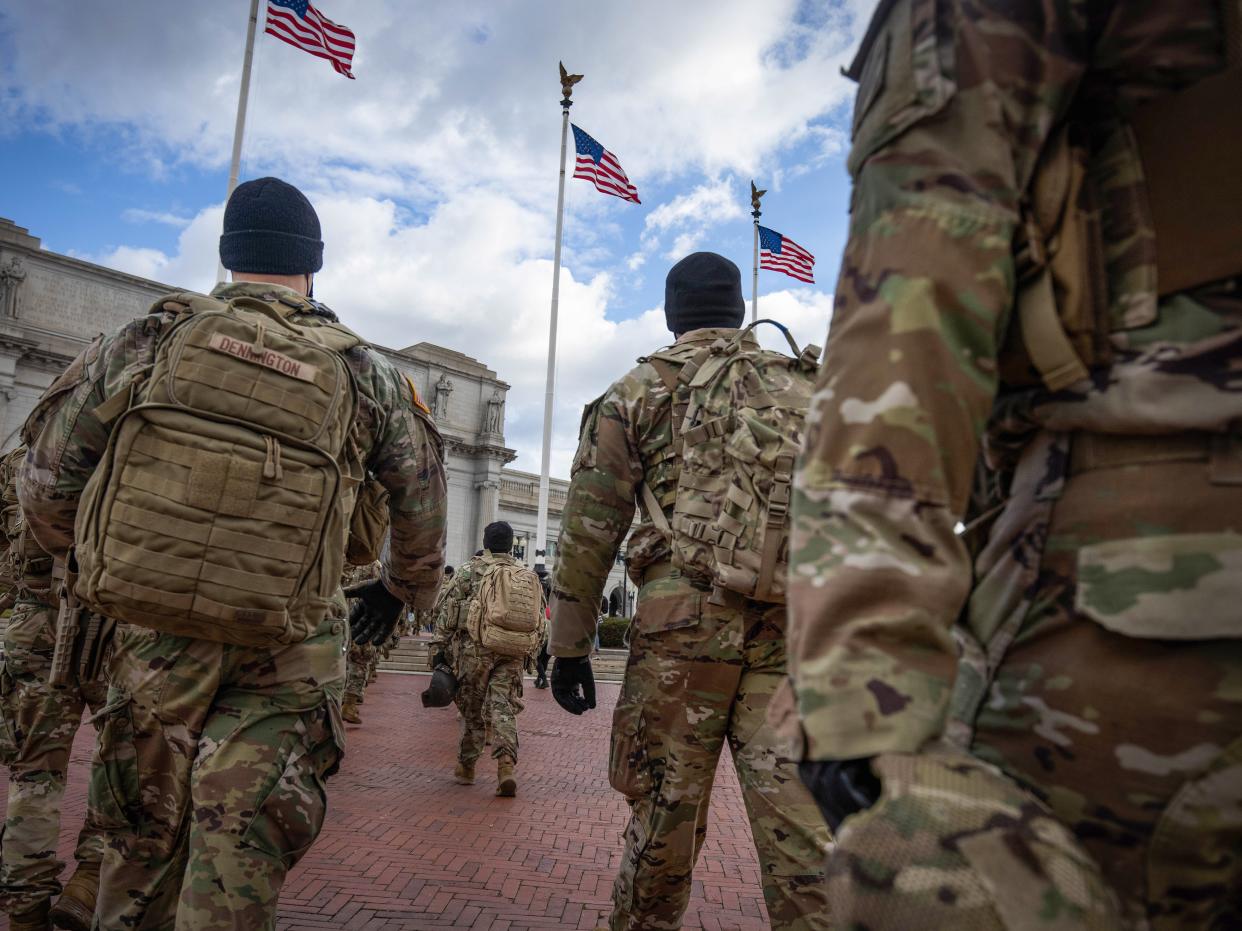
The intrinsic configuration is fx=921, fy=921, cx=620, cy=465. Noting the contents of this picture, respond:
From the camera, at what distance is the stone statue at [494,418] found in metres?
45.5

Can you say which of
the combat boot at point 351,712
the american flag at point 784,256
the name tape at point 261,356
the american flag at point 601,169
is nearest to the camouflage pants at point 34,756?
the name tape at point 261,356

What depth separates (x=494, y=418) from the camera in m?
45.8

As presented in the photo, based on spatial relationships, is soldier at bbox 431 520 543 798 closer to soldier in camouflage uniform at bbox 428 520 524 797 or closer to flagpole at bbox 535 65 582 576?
soldier in camouflage uniform at bbox 428 520 524 797

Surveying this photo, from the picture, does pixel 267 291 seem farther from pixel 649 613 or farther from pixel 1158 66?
pixel 1158 66

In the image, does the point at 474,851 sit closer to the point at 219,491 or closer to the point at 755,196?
the point at 219,491

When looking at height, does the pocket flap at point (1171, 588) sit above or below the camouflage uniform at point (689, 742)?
above

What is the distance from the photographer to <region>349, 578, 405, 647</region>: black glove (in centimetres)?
319

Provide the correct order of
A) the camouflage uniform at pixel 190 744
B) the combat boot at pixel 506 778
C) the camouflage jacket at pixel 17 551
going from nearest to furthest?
the camouflage uniform at pixel 190 744
the camouflage jacket at pixel 17 551
the combat boot at pixel 506 778

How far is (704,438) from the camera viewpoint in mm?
3020

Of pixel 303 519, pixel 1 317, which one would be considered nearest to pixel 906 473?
pixel 303 519

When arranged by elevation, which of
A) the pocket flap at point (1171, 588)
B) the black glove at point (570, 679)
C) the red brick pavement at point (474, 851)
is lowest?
the red brick pavement at point (474, 851)

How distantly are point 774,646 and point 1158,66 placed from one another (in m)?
2.04

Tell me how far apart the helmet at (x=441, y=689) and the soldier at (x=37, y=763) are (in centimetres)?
340

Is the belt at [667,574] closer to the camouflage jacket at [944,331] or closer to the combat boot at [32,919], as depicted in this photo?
the camouflage jacket at [944,331]
